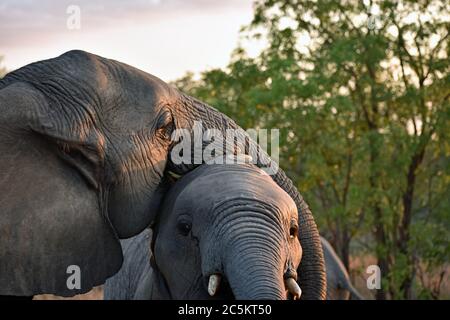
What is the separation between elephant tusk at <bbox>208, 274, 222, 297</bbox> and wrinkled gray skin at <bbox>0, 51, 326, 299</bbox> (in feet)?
1.86

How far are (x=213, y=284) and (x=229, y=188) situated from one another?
47cm

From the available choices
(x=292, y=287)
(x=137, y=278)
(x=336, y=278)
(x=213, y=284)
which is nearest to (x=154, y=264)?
(x=213, y=284)

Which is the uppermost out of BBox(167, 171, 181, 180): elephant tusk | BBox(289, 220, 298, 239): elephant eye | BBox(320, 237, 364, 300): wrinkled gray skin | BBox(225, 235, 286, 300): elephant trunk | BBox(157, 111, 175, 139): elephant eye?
BBox(157, 111, 175, 139): elephant eye

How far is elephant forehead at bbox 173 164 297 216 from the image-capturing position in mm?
4777

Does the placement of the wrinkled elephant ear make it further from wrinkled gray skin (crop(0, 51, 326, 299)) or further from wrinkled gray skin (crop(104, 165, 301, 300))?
wrinkled gray skin (crop(104, 165, 301, 300))

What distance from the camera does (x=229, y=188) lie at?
189 inches

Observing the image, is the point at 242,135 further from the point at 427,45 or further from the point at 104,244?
the point at 427,45

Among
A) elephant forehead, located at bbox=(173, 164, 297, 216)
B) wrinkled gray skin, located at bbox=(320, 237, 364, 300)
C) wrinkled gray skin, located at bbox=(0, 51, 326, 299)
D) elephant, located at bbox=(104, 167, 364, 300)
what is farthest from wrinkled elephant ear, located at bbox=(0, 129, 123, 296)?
wrinkled gray skin, located at bbox=(320, 237, 364, 300)

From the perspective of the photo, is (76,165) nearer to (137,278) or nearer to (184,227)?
Answer: (184,227)

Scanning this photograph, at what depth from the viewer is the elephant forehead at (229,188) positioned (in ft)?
15.7

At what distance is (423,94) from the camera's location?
12.8 metres

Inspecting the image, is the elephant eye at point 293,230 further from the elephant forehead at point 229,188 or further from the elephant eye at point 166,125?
the elephant eye at point 166,125

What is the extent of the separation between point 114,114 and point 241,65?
9.12 m
